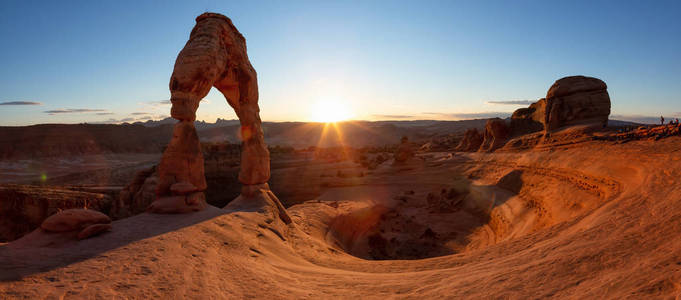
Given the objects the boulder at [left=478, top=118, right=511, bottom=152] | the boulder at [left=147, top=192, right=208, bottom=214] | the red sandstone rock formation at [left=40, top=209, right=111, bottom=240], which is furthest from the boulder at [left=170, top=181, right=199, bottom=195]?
the boulder at [left=478, top=118, right=511, bottom=152]

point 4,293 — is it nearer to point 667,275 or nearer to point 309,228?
point 667,275

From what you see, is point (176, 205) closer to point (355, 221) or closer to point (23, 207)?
point (23, 207)

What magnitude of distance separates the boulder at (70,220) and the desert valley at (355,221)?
2 centimetres

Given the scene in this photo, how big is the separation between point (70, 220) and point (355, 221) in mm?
9335

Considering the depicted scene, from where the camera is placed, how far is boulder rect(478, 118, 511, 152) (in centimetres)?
2130

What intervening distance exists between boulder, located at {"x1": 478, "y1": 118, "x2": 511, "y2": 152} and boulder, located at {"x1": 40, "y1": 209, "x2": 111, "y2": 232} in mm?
22015

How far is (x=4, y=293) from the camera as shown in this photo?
2871 millimetres

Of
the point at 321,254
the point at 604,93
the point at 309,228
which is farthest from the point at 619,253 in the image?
the point at 604,93

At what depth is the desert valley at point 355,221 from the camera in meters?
3.41

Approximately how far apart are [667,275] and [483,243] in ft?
25.9

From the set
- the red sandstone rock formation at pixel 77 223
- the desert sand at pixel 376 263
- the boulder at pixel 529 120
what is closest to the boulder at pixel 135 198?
the desert sand at pixel 376 263

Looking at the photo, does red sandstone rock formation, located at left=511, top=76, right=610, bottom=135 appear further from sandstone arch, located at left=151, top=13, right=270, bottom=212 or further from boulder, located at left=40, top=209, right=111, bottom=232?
boulder, located at left=40, top=209, right=111, bottom=232

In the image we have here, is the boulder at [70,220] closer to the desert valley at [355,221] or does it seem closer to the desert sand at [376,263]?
the desert valley at [355,221]

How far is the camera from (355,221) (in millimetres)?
12383
